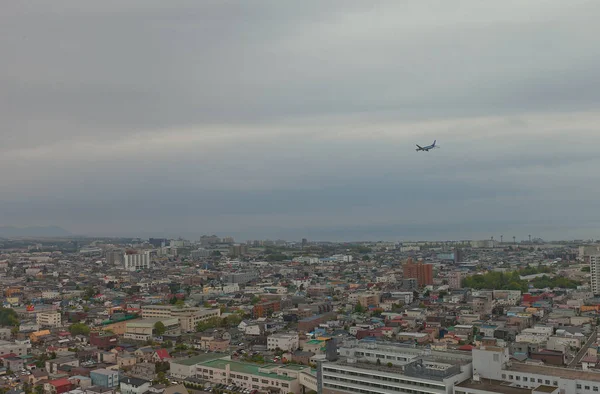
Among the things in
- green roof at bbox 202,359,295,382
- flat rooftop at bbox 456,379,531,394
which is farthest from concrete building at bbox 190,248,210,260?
flat rooftop at bbox 456,379,531,394

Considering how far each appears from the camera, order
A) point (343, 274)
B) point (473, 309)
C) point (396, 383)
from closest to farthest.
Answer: point (396, 383) → point (473, 309) → point (343, 274)

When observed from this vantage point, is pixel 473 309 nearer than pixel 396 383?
No

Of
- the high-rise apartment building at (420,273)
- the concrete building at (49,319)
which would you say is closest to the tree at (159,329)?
the concrete building at (49,319)

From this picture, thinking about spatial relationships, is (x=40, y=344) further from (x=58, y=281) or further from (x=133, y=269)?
(x=133, y=269)

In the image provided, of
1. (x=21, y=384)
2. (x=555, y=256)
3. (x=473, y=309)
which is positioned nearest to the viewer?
(x=21, y=384)

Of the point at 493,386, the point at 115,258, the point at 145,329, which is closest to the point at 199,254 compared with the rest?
the point at 115,258

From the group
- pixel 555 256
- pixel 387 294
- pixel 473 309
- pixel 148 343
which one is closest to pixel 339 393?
pixel 148 343

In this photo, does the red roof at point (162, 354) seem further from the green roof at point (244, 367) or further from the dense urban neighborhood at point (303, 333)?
the green roof at point (244, 367)
